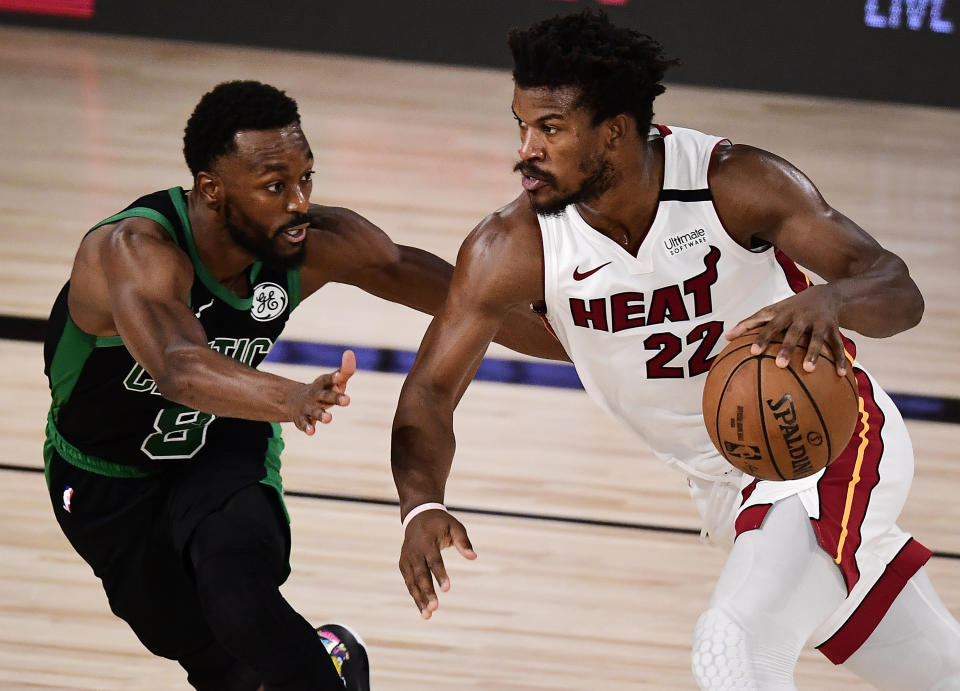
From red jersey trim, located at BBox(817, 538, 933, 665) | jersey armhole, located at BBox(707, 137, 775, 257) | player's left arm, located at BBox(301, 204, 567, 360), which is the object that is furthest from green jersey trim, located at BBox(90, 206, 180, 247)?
red jersey trim, located at BBox(817, 538, 933, 665)

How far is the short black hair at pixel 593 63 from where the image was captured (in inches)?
117

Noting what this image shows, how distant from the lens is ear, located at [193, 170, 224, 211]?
3.25m

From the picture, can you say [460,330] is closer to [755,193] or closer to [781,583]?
[755,193]

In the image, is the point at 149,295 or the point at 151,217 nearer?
the point at 149,295

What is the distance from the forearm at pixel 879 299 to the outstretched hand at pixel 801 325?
0.08 meters

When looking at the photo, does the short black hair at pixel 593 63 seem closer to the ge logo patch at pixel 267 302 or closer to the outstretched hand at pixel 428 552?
the ge logo patch at pixel 267 302

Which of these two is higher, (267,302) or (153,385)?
(267,302)

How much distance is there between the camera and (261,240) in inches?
128

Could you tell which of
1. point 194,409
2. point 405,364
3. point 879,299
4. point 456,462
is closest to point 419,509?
point 194,409

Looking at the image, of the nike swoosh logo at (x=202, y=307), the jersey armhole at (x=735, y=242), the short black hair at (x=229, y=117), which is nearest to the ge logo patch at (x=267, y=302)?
the nike swoosh logo at (x=202, y=307)

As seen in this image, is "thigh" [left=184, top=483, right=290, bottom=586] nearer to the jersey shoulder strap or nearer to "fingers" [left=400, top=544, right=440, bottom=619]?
"fingers" [left=400, top=544, right=440, bottom=619]

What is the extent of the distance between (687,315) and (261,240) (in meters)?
1.05

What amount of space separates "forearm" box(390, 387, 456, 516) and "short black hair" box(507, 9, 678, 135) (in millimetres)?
778

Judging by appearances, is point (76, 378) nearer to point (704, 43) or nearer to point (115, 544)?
point (115, 544)
